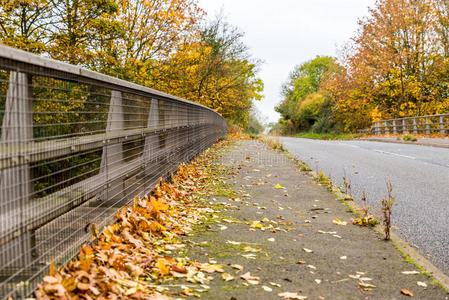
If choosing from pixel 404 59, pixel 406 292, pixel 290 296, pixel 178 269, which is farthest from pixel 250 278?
pixel 404 59

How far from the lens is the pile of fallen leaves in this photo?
113 inches

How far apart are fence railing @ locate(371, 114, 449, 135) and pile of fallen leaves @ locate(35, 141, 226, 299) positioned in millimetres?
20521

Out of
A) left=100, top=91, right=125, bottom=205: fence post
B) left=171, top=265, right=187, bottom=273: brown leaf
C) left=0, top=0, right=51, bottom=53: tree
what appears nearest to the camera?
left=171, top=265, right=187, bottom=273: brown leaf

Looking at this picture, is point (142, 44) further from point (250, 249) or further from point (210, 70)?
point (250, 249)

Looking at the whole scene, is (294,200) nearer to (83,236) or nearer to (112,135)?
(112,135)

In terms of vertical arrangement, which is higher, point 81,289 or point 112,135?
point 112,135

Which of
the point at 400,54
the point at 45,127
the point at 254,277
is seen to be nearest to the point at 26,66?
the point at 45,127

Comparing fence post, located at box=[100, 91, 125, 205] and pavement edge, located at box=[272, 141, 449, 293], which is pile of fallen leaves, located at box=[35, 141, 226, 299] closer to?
fence post, located at box=[100, 91, 125, 205]

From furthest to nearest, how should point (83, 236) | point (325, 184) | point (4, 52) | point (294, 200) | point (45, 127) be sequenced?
1. point (325, 184)
2. point (294, 200)
3. point (83, 236)
4. point (45, 127)
5. point (4, 52)

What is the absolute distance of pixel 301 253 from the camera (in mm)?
4438

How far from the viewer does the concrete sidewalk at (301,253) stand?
3498mm

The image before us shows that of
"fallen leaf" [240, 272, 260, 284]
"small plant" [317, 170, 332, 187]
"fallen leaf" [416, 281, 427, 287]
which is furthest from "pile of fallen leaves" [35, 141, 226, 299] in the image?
"small plant" [317, 170, 332, 187]

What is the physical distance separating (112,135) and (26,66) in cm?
177

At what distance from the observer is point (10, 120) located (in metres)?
2.61
